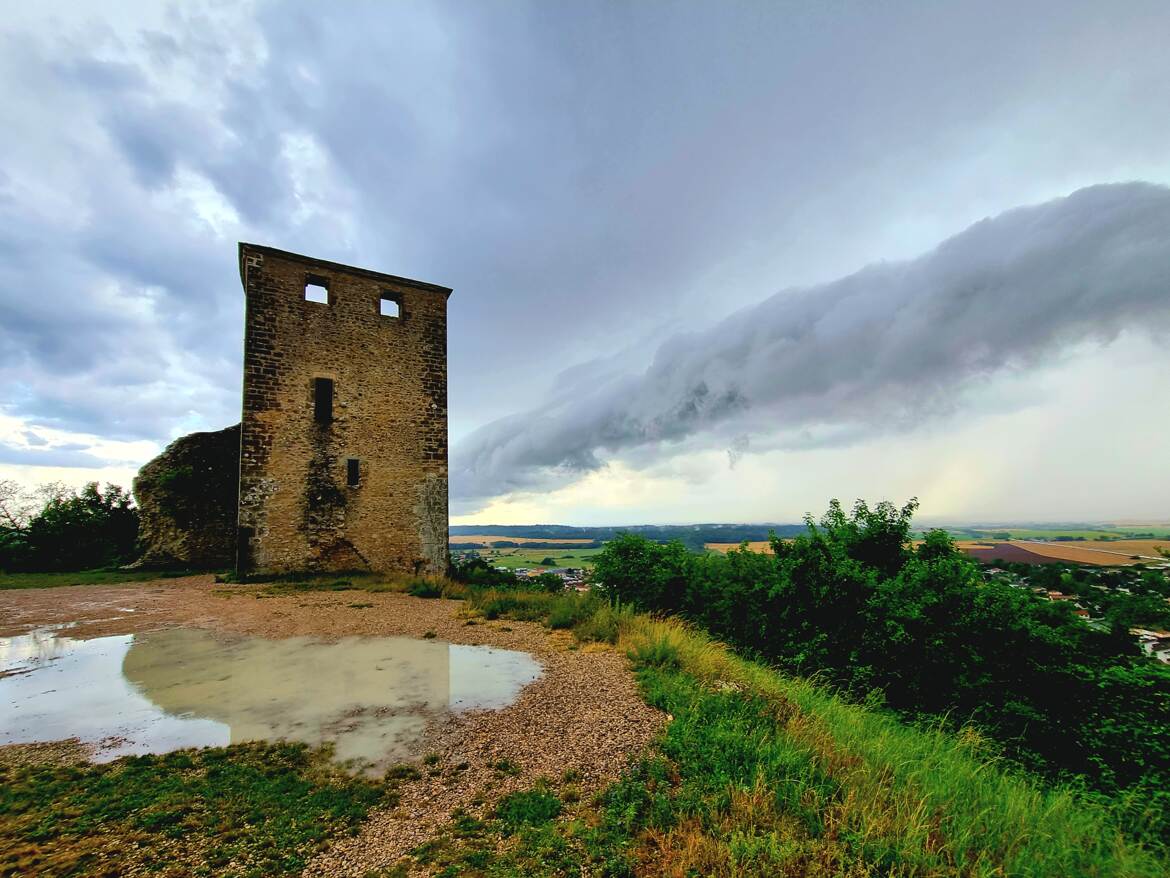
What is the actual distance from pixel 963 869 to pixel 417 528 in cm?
1441

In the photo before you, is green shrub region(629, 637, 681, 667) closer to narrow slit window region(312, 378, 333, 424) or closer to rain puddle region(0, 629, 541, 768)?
rain puddle region(0, 629, 541, 768)

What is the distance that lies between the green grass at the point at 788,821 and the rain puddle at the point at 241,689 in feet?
5.62

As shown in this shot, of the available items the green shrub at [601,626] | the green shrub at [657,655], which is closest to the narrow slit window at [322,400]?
the green shrub at [601,626]

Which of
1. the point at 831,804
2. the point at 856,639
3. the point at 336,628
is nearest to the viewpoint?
the point at 831,804

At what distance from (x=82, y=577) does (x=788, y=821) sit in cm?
1984

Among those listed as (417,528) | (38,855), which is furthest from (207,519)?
(38,855)

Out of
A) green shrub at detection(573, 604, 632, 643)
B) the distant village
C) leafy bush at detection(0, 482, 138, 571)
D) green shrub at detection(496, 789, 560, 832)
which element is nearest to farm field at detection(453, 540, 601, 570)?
green shrub at detection(573, 604, 632, 643)

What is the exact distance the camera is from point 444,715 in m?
4.77

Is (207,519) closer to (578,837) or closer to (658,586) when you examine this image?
(658,586)

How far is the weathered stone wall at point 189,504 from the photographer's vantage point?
15.8 metres

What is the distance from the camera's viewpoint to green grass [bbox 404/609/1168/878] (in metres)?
2.72

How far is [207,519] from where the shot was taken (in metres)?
16.1

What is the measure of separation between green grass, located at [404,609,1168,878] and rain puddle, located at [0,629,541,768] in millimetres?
1712

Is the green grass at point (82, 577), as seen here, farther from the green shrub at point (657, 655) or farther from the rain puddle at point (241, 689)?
the green shrub at point (657, 655)
